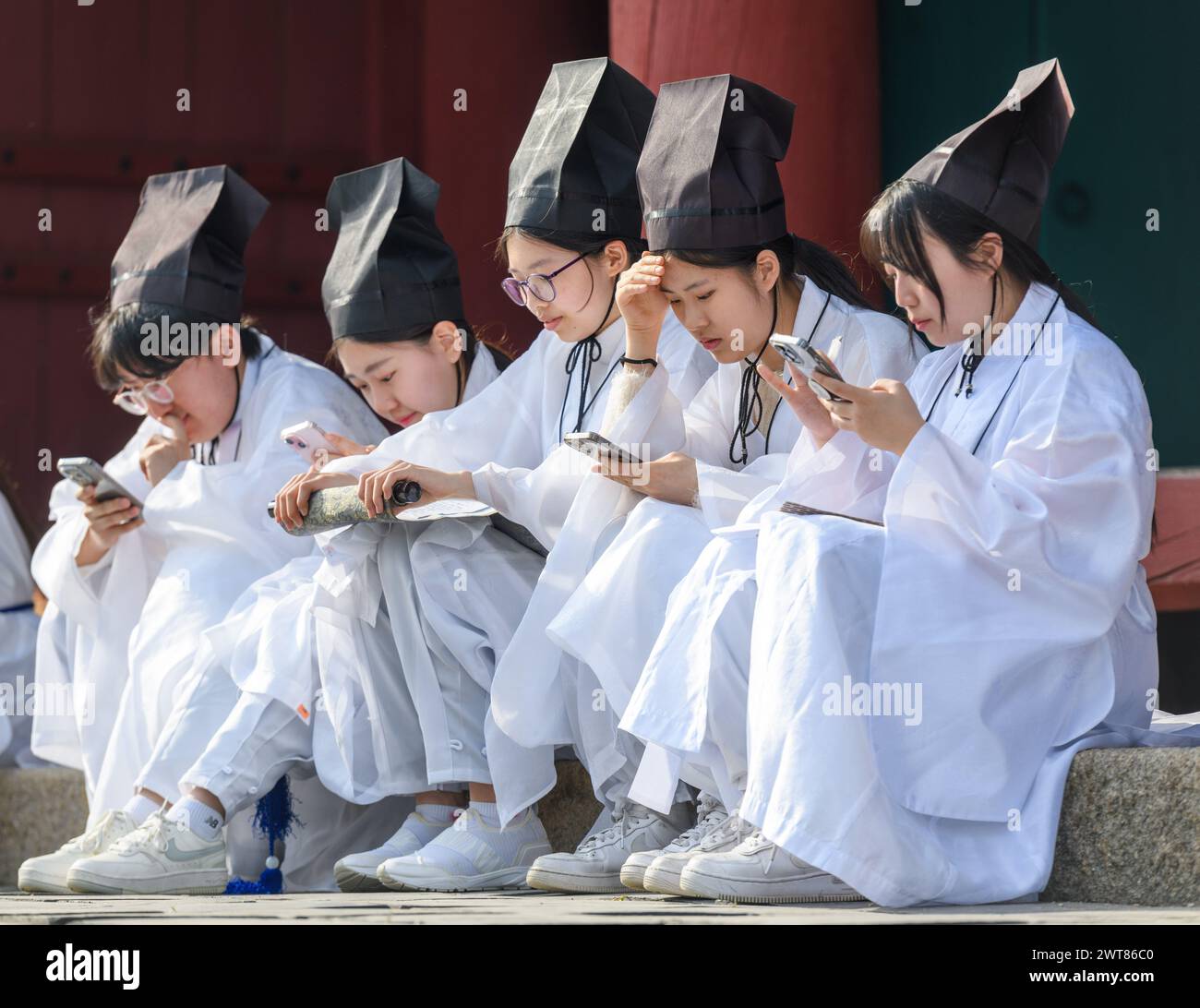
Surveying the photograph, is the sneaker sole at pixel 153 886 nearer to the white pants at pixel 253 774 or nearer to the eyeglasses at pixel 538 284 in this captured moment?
the white pants at pixel 253 774

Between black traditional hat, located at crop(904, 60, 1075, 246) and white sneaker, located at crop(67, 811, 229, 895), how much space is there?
1881 millimetres

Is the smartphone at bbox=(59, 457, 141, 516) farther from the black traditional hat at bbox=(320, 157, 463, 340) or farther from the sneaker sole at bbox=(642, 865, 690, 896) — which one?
the sneaker sole at bbox=(642, 865, 690, 896)

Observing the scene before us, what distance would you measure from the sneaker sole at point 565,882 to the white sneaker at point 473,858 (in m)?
0.21

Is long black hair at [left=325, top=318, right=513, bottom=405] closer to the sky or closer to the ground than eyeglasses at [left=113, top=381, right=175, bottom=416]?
closer to the sky

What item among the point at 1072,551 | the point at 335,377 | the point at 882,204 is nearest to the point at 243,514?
the point at 335,377

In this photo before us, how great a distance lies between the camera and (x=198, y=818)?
154 inches

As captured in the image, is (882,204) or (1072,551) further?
(882,204)

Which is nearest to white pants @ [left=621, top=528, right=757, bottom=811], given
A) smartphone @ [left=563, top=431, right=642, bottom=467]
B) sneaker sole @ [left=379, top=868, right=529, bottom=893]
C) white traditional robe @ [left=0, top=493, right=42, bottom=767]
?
smartphone @ [left=563, top=431, right=642, bottom=467]

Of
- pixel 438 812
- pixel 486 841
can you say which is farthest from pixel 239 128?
pixel 486 841

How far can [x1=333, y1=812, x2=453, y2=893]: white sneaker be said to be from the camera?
12.3ft

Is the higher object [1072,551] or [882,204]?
[882,204]
